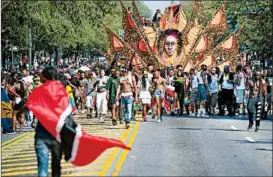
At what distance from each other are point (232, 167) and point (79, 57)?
167 feet

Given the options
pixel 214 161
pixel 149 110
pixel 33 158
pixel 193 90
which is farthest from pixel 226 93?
pixel 214 161

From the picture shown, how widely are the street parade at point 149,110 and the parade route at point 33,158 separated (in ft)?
0.07

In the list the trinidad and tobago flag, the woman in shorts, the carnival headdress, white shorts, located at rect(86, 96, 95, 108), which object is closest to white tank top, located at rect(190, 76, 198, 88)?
the woman in shorts

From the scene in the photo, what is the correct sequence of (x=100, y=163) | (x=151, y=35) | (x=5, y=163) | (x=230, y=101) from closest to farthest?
(x=100, y=163) → (x=5, y=163) → (x=230, y=101) → (x=151, y=35)

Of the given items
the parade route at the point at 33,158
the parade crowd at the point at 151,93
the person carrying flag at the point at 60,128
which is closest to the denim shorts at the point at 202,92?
the parade crowd at the point at 151,93

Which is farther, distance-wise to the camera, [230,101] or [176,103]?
[176,103]

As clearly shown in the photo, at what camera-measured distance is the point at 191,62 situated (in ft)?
106

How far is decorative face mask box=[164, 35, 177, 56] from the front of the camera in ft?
102

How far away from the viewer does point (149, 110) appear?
2312 cm

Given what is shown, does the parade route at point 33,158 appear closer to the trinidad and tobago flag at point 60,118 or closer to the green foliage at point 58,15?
the trinidad and tobago flag at point 60,118

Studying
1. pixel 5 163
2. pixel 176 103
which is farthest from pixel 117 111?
pixel 5 163

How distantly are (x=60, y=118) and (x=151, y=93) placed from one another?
12.6m

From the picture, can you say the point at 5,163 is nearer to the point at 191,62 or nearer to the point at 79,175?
the point at 79,175

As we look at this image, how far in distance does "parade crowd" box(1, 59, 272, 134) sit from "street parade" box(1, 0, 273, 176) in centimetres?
3
